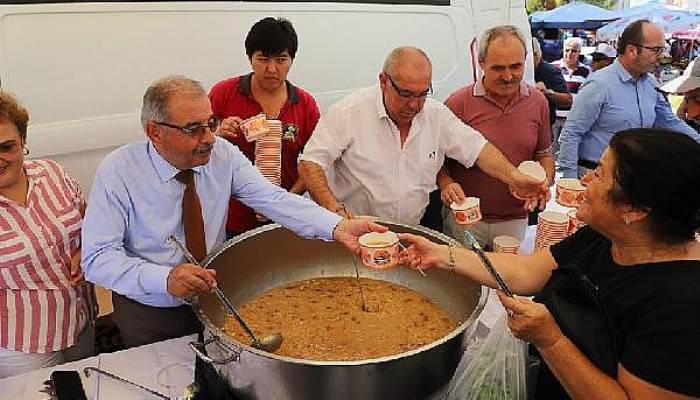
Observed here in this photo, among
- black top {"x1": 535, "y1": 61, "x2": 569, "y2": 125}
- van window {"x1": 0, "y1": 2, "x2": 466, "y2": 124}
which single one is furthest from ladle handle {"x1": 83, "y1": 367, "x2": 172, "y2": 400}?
black top {"x1": 535, "y1": 61, "x2": 569, "y2": 125}

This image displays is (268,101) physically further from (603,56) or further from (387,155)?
(603,56)

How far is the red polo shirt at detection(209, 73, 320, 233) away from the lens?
2.68 m

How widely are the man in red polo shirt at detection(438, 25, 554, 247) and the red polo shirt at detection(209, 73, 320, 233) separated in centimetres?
67

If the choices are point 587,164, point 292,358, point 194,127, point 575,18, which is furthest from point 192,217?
point 575,18

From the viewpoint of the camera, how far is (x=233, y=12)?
3223 millimetres

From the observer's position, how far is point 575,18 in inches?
497

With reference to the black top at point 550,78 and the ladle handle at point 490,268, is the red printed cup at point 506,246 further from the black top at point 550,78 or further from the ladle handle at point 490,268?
the black top at point 550,78

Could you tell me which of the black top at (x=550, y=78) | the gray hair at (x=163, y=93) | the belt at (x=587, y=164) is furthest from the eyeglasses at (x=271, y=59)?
the black top at (x=550, y=78)

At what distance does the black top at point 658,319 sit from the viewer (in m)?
1.18

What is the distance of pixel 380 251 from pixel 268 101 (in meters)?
1.19

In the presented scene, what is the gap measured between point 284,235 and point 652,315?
4.15 feet

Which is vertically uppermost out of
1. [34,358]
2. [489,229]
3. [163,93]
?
[163,93]

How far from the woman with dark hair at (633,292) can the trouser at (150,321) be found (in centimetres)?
111

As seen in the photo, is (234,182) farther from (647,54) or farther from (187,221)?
(647,54)
